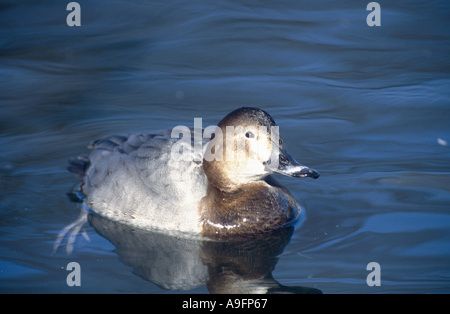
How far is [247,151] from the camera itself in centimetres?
416

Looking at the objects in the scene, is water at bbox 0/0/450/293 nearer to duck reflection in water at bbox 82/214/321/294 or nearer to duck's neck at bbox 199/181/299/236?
duck reflection in water at bbox 82/214/321/294

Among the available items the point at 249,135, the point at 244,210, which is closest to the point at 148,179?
the point at 244,210

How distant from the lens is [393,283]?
11.9ft

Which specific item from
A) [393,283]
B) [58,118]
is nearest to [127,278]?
[393,283]

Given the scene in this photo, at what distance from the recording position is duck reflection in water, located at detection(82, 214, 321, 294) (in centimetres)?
368

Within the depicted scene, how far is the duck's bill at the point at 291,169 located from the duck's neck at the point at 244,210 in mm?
358

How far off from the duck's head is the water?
1.87ft

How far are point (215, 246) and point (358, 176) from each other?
179 centimetres

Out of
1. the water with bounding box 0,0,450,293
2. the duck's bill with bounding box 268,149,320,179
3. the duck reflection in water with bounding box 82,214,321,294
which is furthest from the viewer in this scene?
the duck's bill with bounding box 268,149,320,179

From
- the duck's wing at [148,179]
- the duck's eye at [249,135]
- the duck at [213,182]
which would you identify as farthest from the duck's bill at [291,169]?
the duck's wing at [148,179]

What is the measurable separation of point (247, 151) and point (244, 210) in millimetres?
521

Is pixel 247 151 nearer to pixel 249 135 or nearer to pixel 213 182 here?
pixel 249 135

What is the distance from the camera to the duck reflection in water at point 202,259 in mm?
3676

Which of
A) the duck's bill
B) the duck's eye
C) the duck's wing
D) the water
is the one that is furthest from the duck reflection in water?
the duck's eye
